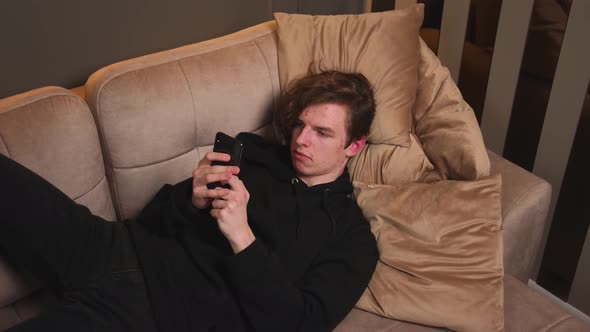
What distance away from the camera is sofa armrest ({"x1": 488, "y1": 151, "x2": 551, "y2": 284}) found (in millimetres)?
1509

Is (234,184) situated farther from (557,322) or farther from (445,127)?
(557,322)

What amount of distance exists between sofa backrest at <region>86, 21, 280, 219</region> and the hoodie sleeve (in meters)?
0.44

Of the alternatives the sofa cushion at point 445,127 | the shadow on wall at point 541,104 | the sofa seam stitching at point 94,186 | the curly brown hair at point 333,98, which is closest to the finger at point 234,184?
the curly brown hair at point 333,98

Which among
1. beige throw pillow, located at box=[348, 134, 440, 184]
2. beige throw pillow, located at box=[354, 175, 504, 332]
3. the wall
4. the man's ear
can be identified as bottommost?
beige throw pillow, located at box=[354, 175, 504, 332]

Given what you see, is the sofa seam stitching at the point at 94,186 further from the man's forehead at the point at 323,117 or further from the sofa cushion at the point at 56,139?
the man's forehead at the point at 323,117

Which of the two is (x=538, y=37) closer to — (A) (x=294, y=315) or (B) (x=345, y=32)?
(B) (x=345, y=32)

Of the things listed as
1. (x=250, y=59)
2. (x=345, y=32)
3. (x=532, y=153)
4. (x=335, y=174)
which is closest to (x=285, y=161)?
(x=335, y=174)

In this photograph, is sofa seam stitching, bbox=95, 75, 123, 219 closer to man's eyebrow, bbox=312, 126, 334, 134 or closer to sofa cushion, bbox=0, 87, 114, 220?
sofa cushion, bbox=0, 87, 114, 220

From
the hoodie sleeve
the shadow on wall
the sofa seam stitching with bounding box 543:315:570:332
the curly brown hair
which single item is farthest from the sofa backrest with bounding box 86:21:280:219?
the sofa seam stitching with bounding box 543:315:570:332

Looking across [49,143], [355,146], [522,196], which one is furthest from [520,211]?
[49,143]

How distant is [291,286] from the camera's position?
122 centimetres

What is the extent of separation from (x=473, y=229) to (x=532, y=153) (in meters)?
0.66

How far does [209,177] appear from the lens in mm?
1255

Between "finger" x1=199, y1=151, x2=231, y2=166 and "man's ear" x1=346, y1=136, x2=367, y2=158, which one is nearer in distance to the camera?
"finger" x1=199, y1=151, x2=231, y2=166
